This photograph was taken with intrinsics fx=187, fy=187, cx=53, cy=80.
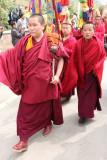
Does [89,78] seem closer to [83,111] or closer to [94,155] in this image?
[83,111]

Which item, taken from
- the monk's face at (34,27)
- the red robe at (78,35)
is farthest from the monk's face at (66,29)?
the monk's face at (34,27)

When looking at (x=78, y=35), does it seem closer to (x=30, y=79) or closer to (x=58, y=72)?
(x=58, y=72)

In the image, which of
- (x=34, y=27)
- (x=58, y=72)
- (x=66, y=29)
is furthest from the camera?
(x=66, y=29)

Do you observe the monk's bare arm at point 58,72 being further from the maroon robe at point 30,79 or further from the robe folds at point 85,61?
the robe folds at point 85,61

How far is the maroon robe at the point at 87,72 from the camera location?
249 cm

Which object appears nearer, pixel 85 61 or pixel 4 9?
pixel 85 61

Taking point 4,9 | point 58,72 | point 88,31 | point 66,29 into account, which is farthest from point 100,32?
point 4,9

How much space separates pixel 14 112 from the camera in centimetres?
320

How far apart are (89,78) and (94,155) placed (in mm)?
1002

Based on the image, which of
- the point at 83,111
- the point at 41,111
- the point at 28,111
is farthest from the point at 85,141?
the point at 28,111

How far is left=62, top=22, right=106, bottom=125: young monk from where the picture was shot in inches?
97.7

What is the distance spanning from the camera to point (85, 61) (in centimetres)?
254

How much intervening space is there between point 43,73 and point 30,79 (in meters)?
0.17

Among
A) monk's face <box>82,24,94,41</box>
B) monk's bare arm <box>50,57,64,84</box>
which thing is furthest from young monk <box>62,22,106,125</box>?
monk's bare arm <box>50,57,64,84</box>
